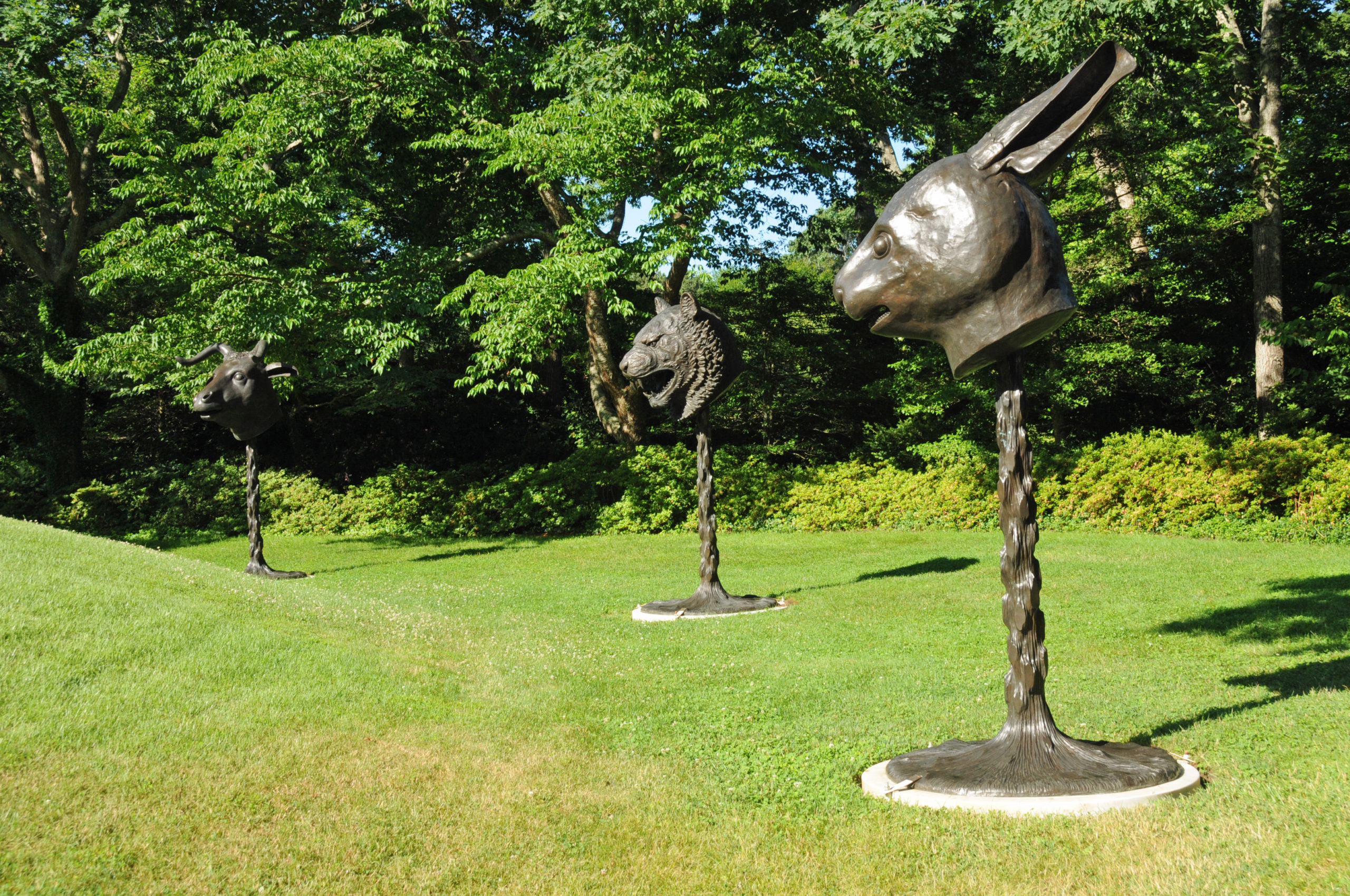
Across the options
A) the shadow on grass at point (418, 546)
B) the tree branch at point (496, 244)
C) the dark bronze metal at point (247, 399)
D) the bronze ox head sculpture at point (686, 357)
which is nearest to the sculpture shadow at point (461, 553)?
the shadow on grass at point (418, 546)

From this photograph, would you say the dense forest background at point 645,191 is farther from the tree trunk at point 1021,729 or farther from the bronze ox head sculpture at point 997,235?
the tree trunk at point 1021,729

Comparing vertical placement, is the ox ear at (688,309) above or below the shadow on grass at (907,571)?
above

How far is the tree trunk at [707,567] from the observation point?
1071cm

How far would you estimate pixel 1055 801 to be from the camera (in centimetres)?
432

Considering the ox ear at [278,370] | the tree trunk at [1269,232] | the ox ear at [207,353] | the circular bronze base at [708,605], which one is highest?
the tree trunk at [1269,232]

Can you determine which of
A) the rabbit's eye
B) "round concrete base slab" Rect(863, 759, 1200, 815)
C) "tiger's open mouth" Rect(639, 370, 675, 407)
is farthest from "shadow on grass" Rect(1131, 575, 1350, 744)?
"tiger's open mouth" Rect(639, 370, 675, 407)

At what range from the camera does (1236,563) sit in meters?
11.9

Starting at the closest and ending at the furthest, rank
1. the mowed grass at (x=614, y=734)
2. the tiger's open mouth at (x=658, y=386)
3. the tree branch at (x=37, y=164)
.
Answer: the mowed grass at (x=614, y=734)
the tiger's open mouth at (x=658, y=386)
the tree branch at (x=37, y=164)

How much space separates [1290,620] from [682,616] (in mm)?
5870

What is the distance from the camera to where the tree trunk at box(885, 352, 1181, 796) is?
4.48 metres

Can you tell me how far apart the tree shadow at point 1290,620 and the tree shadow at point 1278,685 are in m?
0.75

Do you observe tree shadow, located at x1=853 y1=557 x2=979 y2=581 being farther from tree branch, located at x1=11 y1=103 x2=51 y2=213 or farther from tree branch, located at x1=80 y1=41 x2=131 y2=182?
tree branch, located at x1=11 y1=103 x2=51 y2=213

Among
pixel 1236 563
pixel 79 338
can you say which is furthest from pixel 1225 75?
pixel 79 338

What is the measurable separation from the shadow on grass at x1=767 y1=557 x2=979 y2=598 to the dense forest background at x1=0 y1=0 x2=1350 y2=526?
6093 mm
